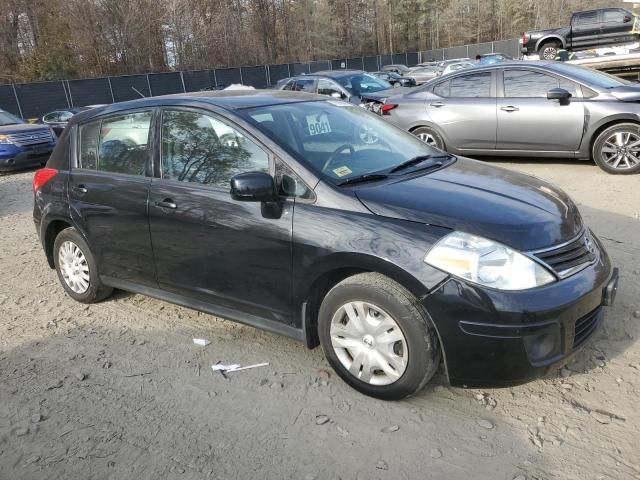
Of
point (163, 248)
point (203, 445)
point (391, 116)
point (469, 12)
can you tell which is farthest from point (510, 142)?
point (469, 12)

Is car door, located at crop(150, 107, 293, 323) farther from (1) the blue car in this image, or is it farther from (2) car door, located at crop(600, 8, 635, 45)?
(2) car door, located at crop(600, 8, 635, 45)

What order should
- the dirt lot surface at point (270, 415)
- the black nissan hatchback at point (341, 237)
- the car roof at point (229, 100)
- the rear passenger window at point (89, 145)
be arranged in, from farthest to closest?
the rear passenger window at point (89, 145) → the car roof at point (229, 100) → the black nissan hatchback at point (341, 237) → the dirt lot surface at point (270, 415)

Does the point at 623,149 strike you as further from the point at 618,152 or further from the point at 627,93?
the point at 627,93

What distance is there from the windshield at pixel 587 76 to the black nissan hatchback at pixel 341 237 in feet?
16.0

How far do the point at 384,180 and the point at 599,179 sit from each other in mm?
5351

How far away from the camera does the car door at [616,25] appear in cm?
1972

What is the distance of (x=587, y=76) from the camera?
7844mm

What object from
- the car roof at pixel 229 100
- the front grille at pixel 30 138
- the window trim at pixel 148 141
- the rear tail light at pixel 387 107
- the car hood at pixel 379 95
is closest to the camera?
the car roof at pixel 229 100

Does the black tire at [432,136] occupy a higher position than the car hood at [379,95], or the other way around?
the car hood at [379,95]

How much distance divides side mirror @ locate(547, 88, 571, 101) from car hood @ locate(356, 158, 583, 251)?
471cm

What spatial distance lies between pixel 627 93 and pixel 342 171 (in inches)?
235

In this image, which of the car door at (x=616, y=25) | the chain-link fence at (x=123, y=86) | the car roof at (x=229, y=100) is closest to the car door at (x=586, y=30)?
the car door at (x=616, y=25)

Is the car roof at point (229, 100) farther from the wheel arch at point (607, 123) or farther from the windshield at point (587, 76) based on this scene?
the windshield at point (587, 76)

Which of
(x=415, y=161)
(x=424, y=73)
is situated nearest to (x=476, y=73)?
(x=415, y=161)
